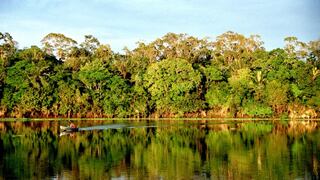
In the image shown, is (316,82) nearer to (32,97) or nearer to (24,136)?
(32,97)

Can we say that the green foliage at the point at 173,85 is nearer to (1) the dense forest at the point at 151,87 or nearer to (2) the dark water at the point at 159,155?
(1) the dense forest at the point at 151,87

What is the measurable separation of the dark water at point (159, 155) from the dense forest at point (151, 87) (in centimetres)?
2148

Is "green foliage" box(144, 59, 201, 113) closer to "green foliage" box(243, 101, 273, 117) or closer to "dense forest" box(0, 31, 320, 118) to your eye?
"dense forest" box(0, 31, 320, 118)

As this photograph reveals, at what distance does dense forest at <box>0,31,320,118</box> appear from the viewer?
58094 millimetres

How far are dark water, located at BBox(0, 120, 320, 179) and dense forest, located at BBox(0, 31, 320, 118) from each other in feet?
70.5

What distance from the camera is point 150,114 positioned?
61.4 metres

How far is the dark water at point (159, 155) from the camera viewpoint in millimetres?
19688

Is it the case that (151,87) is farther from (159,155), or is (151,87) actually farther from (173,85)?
(159,155)

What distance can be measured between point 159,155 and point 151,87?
3568cm

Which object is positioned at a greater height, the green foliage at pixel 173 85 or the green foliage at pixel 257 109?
the green foliage at pixel 173 85

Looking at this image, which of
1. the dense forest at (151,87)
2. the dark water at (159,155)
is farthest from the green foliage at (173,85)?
the dark water at (159,155)

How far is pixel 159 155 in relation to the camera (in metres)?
25.2

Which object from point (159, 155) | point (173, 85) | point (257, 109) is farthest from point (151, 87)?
point (159, 155)

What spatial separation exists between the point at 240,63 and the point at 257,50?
455 cm
